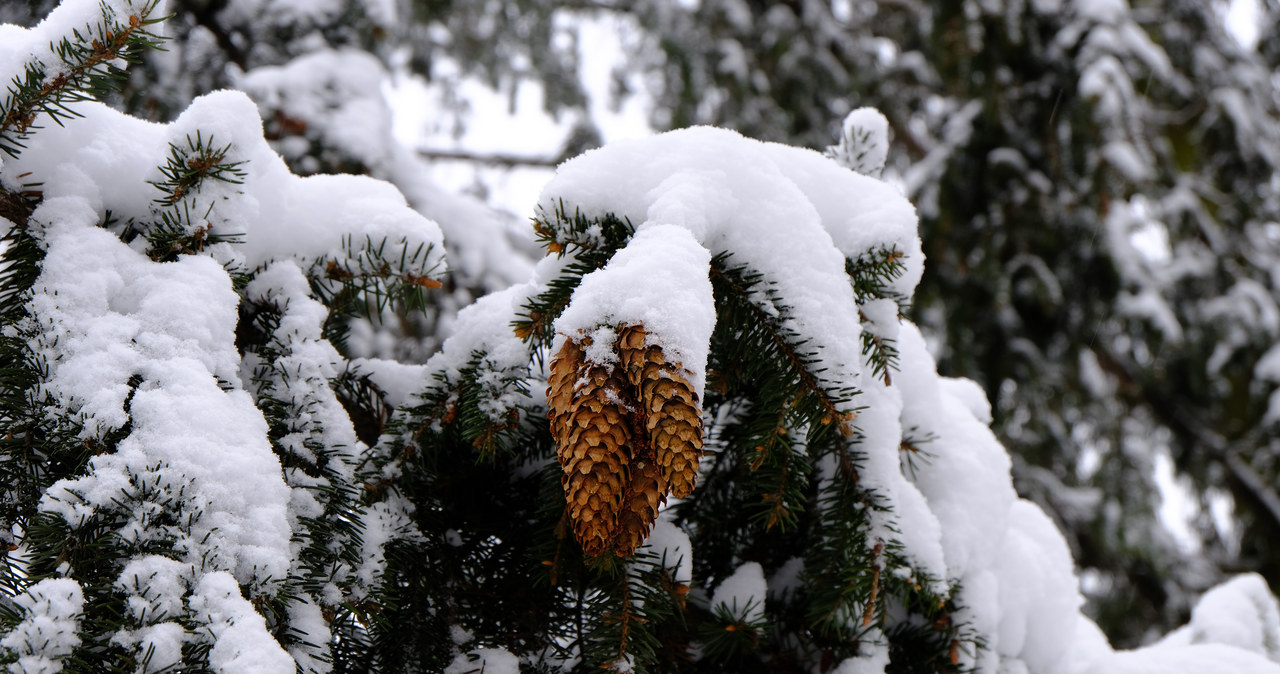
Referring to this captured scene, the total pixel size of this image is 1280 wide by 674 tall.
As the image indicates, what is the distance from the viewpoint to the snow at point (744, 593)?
108cm

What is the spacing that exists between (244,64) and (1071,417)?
4.51 metres

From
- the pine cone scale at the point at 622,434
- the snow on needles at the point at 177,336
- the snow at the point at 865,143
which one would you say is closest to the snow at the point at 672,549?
the pine cone scale at the point at 622,434

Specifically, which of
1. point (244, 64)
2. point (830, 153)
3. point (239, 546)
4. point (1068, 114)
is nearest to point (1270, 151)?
point (1068, 114)

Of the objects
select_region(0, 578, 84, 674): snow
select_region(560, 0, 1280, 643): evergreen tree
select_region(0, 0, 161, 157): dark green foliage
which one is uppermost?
select_region(0, 0, 161, 157): dark green foliage

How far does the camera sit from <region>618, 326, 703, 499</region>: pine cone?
0.74 m

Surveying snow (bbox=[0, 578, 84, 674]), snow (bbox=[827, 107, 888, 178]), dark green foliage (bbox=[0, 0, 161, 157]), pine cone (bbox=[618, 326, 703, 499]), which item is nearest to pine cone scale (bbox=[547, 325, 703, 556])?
pine cone (bbox=[618, 326, 703, 499])

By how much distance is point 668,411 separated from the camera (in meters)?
0.74

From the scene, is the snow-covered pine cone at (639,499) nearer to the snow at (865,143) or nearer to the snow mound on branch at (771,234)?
the snow mound on branch at (771,234)

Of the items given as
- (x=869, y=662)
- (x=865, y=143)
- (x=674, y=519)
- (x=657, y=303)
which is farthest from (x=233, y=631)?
(x=865, y=143)

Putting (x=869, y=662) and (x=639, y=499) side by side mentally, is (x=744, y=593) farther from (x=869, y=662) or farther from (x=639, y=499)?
A: (x=639, y=499)

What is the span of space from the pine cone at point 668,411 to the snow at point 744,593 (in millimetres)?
398

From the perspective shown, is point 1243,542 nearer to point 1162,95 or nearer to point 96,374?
point 1162,95

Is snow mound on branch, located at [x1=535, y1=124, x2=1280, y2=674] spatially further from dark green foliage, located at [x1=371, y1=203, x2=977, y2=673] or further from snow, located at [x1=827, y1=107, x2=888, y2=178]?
snow, located at [x1=827, y1=107, x2=888, y2=178]

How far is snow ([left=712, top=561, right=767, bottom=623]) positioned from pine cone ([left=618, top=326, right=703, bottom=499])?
0.40 m
